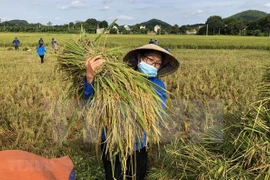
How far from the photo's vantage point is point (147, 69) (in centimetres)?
206

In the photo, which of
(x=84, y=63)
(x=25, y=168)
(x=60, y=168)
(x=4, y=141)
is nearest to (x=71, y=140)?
(x=4, y=141)

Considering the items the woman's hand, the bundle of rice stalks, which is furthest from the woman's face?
the woman's hand

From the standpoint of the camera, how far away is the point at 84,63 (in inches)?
75.0

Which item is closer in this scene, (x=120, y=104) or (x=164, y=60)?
(x=120, y=104)

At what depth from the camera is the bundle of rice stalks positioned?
1.80 metres

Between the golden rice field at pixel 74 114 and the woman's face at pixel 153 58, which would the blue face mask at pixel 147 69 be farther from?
the golden rice field at pixel 74 114

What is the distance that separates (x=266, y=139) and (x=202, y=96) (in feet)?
13.3

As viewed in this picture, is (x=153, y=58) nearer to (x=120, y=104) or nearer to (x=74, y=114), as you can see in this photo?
(x=120, y=104)

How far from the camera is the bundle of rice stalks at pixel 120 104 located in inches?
71.1

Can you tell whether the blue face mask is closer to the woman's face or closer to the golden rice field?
the woman's face

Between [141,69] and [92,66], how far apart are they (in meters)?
0.38

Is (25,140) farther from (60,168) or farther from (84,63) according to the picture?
(84,63)

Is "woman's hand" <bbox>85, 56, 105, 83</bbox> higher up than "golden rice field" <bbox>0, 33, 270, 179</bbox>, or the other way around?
"woman's hand" <bbox>85, 56, 105, 83</bbox>

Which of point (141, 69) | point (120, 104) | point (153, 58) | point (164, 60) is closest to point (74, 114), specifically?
point (120, 104)
